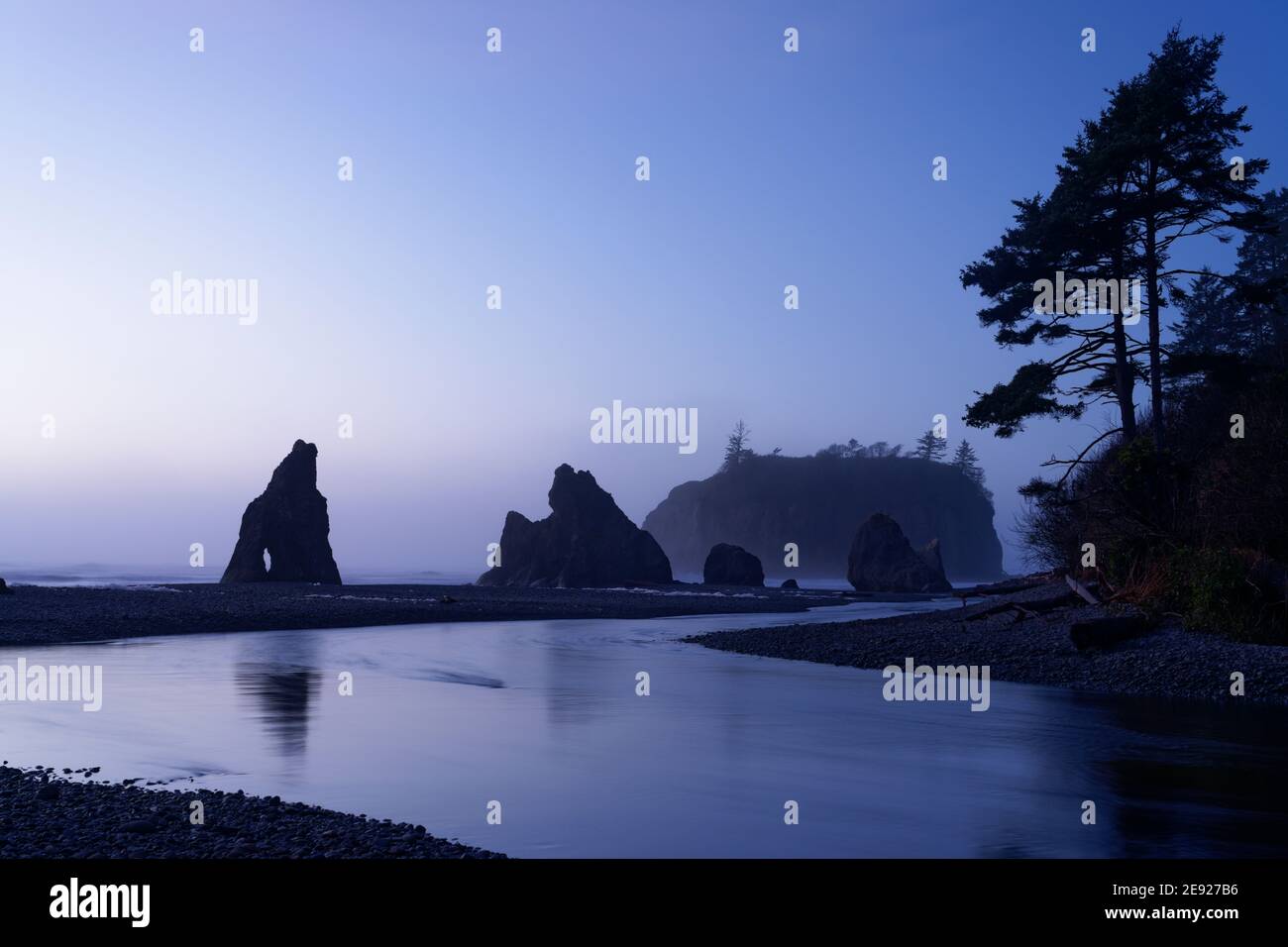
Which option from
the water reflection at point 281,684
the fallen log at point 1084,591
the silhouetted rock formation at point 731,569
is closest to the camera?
the water reflection at point 281,684

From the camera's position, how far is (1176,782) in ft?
39.5

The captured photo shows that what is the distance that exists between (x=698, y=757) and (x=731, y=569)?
77657 mm

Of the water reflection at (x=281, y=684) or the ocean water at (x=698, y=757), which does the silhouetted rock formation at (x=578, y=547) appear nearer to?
the water reflection at (x=281, y=684)

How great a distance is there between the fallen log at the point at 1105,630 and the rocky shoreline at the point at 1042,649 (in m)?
0.09

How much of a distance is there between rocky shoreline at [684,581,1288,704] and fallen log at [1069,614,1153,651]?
0.09m

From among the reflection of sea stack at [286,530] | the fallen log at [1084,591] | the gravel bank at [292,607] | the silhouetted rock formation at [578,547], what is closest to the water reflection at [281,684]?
the gravel bank at [292,607]

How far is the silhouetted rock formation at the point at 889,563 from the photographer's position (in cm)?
8844

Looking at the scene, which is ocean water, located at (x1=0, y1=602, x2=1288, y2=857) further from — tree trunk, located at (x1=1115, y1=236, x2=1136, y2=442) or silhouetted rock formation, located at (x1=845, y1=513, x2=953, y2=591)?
silhouetted rock formation, located at (x1=845, y1=513, x2=953, y2=591)

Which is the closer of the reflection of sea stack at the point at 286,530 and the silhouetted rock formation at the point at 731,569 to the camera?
the reflection of sea stack at the point at 286,530

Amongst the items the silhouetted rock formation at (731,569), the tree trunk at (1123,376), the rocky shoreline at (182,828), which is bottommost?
the silhouetted rock formation at (731,569)

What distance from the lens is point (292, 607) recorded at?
44.5m

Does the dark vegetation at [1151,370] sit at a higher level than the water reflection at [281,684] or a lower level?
higher

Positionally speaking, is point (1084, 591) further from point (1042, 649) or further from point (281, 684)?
point (281, 684)
